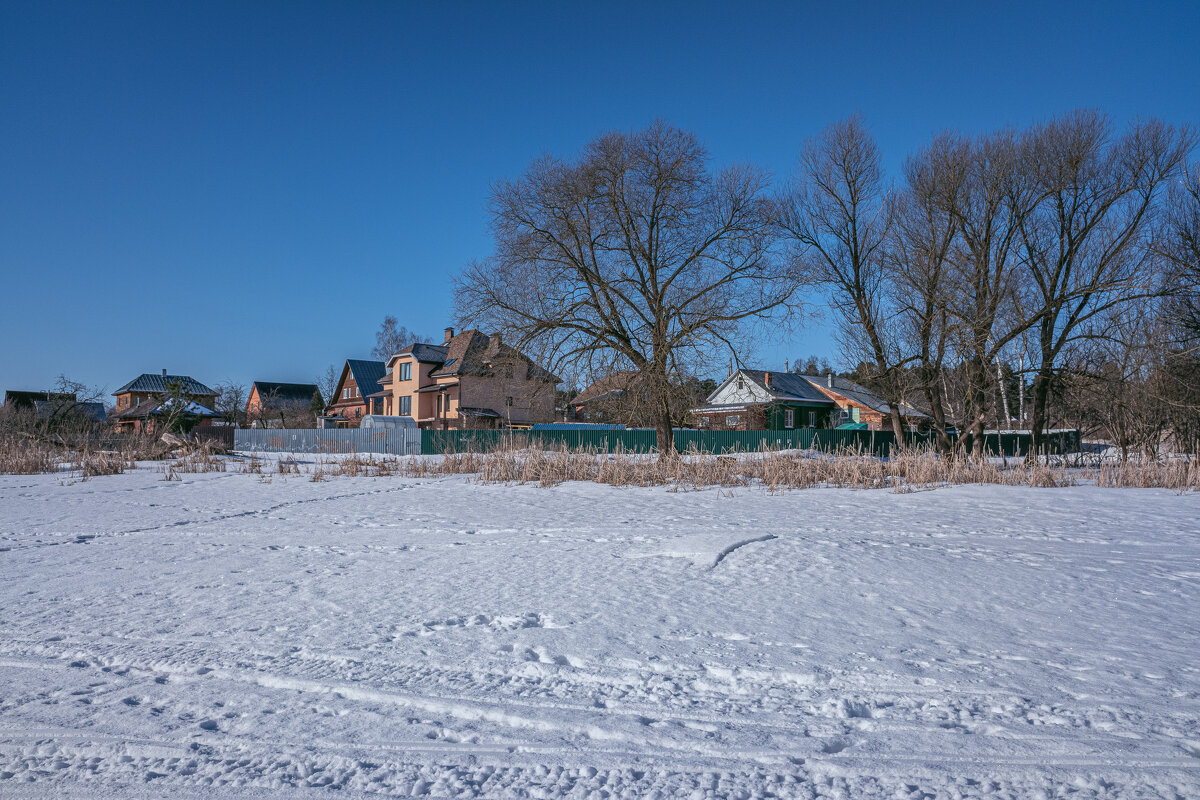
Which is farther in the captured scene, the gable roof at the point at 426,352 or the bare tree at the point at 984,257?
the gable roof at the point at 426,352

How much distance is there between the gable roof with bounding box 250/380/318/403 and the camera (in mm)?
71062

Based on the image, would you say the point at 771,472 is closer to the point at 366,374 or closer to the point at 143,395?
the point at 366,374

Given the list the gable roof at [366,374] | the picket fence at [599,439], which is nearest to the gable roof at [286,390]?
the gable roof at [366,374]

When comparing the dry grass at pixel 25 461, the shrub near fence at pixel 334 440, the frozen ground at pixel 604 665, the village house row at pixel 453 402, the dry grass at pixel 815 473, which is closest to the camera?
the frozen ground at pixel 604 665

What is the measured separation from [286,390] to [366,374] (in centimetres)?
2500

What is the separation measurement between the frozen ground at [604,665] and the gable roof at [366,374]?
156 ft

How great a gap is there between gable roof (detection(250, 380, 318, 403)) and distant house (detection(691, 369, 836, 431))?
4410cm

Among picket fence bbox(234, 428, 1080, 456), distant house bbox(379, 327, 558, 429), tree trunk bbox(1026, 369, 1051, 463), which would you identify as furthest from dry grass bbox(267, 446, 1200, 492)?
distant house bbox(379, 327, 558, 429)

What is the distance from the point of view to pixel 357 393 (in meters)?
52.4

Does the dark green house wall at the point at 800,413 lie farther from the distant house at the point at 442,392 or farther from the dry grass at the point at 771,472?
the dry grass at the point at 771,472

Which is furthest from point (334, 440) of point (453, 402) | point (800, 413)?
point (800, 413)

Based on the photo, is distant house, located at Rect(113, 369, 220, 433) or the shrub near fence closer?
the shrub near fence

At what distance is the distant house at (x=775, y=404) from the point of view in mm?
44900

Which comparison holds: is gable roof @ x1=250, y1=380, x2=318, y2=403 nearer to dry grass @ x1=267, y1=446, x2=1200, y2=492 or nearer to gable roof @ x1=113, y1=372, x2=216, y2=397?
gable roof @ x1=113, y1=372, x2=216, y2=397
